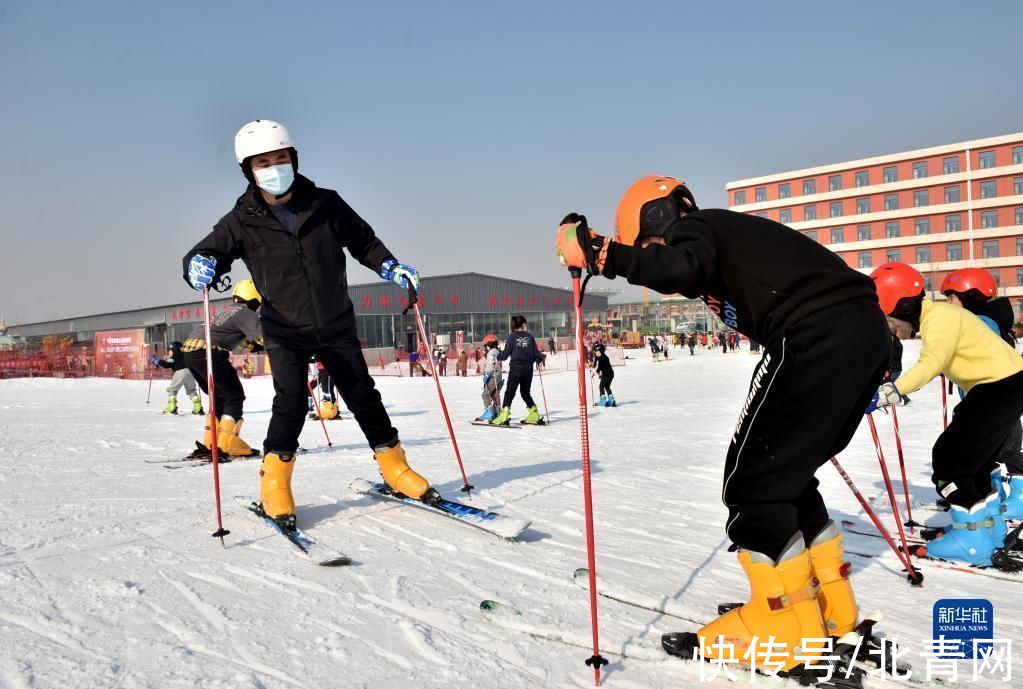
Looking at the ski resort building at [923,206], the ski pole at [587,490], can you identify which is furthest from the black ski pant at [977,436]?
the ski resort building at [923,206]

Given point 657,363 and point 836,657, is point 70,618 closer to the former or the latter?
point 836,657

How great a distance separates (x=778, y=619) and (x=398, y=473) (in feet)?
8.81

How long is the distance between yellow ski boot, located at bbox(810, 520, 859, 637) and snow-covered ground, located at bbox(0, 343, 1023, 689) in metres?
0.40

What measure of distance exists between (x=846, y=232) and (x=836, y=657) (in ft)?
225

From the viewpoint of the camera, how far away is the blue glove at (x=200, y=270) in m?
4.19

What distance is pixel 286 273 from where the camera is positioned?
13.7 feet

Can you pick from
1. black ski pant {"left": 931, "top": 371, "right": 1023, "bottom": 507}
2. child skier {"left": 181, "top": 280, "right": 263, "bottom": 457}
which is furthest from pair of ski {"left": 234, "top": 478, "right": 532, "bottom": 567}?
child skier {"left": 181, "top": 280, "right": 263, "bottom": 457}

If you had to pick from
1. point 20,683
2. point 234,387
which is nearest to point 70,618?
point 20,683

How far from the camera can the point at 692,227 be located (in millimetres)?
2447

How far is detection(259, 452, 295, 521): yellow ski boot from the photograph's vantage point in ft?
13.4

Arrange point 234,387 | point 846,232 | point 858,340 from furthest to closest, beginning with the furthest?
point 846,232, point 234,387, point 858,340

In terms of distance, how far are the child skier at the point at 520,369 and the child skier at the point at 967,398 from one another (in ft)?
29.0

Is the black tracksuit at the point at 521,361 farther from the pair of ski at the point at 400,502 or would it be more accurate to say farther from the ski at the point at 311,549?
the ski at the point at 311,549

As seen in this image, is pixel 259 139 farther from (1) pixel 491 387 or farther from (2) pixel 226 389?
(1) pixel 491 387
